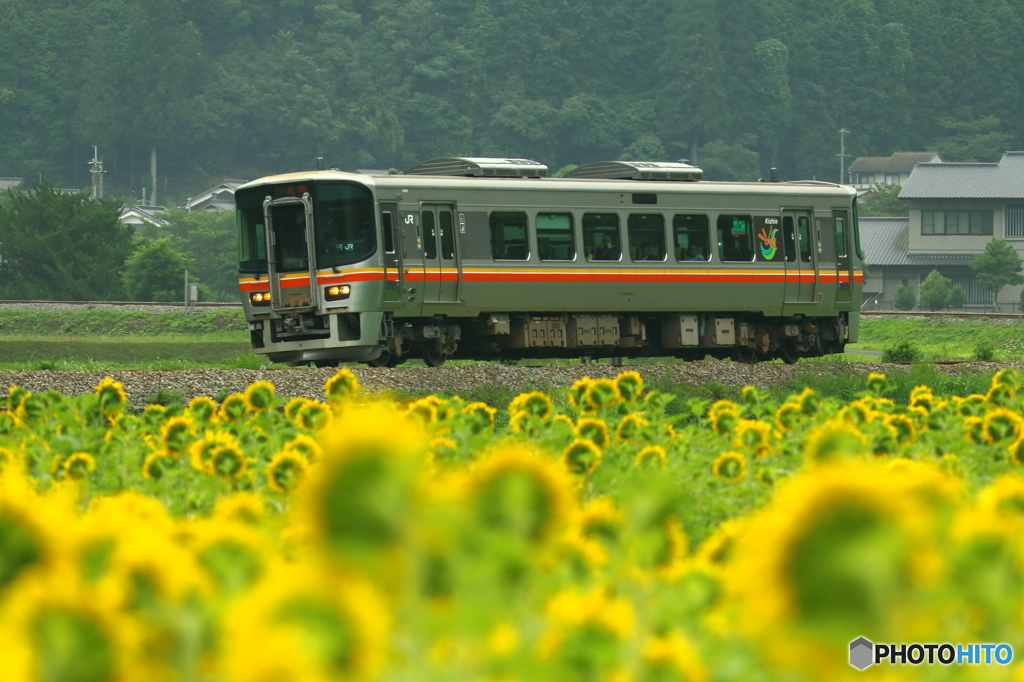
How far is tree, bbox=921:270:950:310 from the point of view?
61719 millimetres

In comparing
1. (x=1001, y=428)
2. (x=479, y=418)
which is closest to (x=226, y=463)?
(x=479, y=418)

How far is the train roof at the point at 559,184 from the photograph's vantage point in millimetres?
18219

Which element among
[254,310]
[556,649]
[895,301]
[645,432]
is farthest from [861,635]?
[895,301]

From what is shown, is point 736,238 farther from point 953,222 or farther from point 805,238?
point 953,222

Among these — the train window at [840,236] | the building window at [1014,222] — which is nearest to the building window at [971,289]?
the building window at [1014,222]

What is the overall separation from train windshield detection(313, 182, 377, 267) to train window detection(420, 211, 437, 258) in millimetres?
643

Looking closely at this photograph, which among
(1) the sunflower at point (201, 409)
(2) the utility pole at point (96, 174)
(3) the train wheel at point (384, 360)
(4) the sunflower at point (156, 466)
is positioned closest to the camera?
(4) the sunflower at point (156, 466)

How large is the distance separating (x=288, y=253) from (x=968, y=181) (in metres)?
53.5

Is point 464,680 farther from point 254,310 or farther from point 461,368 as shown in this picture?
point 254,310

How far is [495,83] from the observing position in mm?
111562

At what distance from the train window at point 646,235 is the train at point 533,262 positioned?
0.02 m

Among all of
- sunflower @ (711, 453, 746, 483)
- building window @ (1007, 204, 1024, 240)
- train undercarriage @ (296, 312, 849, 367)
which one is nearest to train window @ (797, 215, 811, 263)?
train undercarriage @ (296, 312, 849, 367)

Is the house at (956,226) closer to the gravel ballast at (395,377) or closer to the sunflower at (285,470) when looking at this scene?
the gravel ballast at (395,377)

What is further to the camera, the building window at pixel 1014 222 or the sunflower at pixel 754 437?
the building window at pixel 1014 222
